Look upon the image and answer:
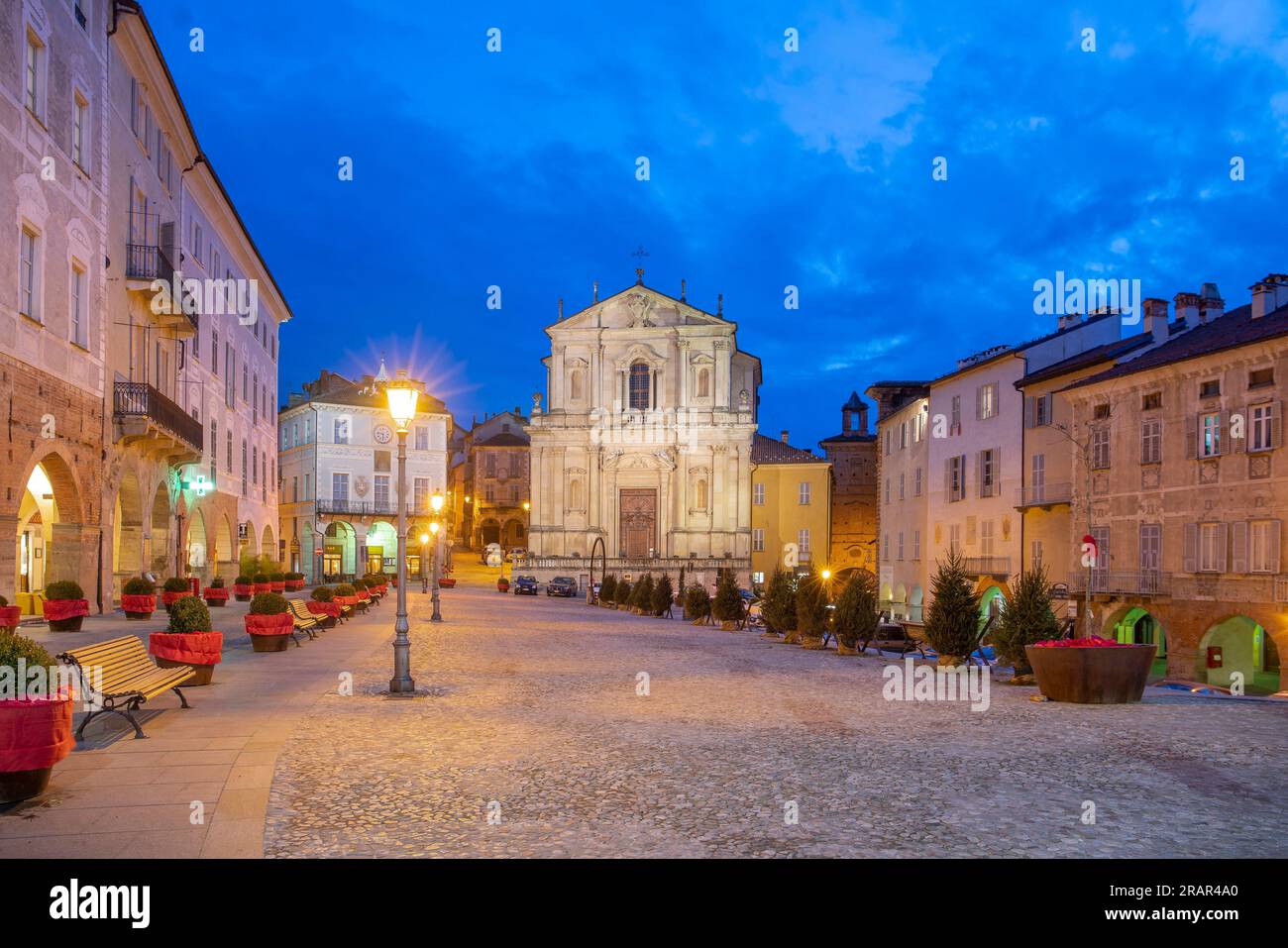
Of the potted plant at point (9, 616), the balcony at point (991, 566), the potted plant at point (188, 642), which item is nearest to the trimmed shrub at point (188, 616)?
the potted plant at point (188, 642)

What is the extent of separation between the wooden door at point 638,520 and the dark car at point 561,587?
1012 centimetres

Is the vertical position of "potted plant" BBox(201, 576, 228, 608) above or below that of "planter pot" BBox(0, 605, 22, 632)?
below

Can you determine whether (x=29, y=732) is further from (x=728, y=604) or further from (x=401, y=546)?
(x=728, y=604)

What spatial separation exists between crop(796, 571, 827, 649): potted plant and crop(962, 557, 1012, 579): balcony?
19212mm

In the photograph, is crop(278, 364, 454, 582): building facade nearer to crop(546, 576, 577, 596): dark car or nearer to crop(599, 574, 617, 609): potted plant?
crop(546, 576, 577, 596): dark car

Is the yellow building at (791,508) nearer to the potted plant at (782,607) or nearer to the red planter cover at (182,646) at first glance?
the potted plant at (782,607)

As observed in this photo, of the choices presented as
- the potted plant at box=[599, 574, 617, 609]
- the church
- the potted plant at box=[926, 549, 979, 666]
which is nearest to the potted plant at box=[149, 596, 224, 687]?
the potted plant at box=[926, 549, 979, 666]

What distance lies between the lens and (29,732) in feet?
25.1

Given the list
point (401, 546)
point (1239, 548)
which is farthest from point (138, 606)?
point (1239, 548)

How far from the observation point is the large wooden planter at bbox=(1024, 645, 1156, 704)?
1453 centimetres

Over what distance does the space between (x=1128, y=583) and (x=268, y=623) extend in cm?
2792

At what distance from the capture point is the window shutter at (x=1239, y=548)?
31750mm
